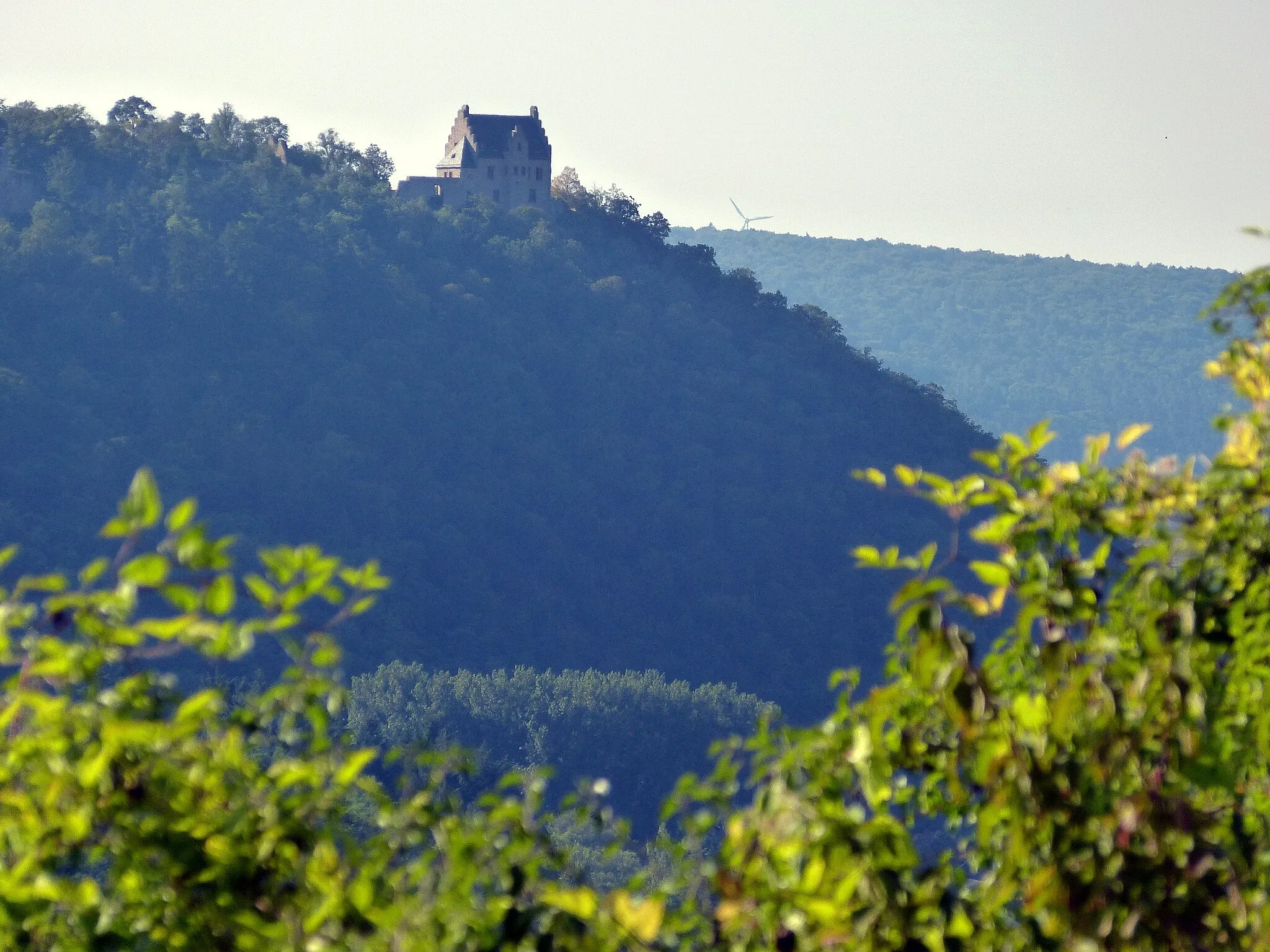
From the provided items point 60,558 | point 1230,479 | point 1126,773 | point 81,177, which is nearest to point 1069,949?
point 1126,773

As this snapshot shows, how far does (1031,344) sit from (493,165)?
110570 millimetres

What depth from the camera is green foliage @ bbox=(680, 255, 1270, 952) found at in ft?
7.73

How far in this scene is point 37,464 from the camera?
6731 centimetres

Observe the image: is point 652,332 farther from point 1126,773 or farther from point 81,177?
point 1126,773

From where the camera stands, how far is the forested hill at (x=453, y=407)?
236 feet

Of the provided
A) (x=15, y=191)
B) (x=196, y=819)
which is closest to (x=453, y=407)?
(x=15, y=191)

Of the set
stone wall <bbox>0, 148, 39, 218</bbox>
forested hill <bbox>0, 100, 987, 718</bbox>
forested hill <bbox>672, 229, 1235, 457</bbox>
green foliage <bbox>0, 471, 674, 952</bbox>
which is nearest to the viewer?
green foliage <bbox>0, 471, 674, 952</bbox>

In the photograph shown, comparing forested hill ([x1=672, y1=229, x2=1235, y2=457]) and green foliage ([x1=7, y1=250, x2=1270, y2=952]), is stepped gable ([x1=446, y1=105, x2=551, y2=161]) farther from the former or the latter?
green foliage ([x1=7, y1=250, x2=1270, y2=952])

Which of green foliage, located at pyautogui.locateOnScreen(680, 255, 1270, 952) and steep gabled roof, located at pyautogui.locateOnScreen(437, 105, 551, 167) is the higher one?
steep gabled roof, located at pyautogui.locateOnScreen(437, 105, 551, 167)

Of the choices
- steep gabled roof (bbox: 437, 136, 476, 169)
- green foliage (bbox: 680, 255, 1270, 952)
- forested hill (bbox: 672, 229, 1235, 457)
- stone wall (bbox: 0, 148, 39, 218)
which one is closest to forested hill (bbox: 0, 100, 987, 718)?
stone wall (bbox: 0, 148, 39, 218)

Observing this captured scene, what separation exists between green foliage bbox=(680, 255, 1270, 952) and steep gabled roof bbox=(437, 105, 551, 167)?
85.4 m

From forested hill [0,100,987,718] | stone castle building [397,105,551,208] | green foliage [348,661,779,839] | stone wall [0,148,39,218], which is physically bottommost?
green foliage [348,661,779,839]

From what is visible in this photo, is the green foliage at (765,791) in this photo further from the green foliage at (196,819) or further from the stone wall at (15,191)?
the stone wall at (15,191)

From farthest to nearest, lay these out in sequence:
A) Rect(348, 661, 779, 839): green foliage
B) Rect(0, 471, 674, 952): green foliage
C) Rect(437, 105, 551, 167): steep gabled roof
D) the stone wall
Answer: Rect(437, 105, 551, 167): steep gabled roof → the stone wall → Rect(348, 661, 779, 839): green foliage → Rect(0, 471, 674, 952): green foliage
